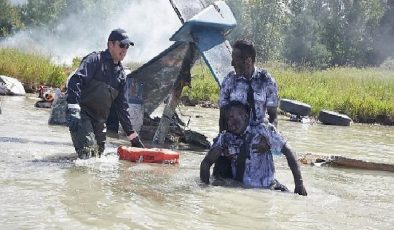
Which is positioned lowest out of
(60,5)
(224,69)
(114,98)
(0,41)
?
(114,98)

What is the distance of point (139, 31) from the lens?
49.1 m

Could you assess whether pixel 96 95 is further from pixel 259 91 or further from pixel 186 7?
pixel 186 7

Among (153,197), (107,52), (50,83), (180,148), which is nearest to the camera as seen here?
(153,197)

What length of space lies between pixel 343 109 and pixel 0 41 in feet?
120

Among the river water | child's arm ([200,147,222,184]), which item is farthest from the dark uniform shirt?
child's arm ([200,147,222,184])

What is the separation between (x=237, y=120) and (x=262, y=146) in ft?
1.03

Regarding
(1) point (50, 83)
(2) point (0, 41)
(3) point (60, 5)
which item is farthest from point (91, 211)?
(3) point (60, 5)

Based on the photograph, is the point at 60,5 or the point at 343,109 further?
the point at 60,5

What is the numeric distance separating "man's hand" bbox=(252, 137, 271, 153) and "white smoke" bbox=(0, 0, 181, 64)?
3937cm

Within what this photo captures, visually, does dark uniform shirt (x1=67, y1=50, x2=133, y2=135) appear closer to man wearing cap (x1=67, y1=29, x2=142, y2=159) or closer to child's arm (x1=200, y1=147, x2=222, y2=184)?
man wearing cap (x1=67, y1=29, x2=142, y2=159)

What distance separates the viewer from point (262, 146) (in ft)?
16.1

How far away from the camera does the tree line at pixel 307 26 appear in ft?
155

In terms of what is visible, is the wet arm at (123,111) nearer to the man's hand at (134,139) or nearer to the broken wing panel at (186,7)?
the man's hand at (134,139)

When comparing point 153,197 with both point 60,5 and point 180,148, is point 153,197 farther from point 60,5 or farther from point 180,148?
point 60,5
